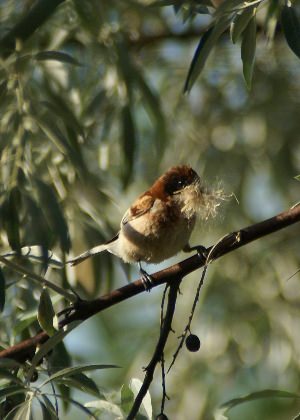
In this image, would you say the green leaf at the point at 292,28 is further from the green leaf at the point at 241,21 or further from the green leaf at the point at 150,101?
the green leaf at the point at 150,101

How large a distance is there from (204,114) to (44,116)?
187cm

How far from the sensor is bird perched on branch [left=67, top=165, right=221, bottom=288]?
278 cm

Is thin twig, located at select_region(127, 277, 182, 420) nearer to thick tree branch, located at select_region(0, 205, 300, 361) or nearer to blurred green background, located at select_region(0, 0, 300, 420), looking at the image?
thick tree branch, located at select_region(0, 205, 300, 361)

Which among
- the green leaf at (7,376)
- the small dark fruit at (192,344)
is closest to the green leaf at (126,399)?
the small dark fruit at (192,344)

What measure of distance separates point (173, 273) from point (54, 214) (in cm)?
51

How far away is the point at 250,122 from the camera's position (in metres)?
4.46

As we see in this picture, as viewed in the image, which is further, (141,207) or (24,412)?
(141,207)

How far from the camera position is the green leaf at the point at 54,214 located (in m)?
2.28

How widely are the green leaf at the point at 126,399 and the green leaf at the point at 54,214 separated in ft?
1.30

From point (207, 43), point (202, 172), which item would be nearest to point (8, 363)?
point (207, 43)

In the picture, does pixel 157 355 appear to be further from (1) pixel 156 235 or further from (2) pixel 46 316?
(1) pixel 156 235

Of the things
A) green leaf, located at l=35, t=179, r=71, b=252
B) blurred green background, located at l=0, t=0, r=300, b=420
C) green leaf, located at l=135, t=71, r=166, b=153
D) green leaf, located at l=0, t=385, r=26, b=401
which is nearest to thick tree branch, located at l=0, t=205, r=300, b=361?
green leaf, located at l=0, t=385, r=26, b=401

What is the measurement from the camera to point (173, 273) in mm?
1967

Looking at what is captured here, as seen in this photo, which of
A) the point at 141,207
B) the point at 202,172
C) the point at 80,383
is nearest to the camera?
the point at 80,383
